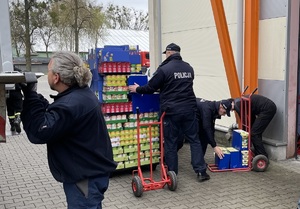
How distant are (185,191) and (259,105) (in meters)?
1.97

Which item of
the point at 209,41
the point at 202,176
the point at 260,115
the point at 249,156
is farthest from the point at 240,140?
the point at 209,41

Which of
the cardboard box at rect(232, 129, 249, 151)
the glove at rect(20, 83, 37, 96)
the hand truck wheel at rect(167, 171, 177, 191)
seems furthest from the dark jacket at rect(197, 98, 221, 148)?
the glove at rect(20, 83, 37, 96)

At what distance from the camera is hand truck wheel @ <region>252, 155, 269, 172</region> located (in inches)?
222

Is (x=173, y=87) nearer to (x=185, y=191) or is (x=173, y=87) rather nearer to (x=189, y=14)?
(x=185, y=191)

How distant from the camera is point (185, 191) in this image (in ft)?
16.4

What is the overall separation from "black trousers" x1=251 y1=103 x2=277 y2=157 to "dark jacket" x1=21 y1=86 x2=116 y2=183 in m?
3.81

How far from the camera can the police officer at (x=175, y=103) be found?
5.15 meters

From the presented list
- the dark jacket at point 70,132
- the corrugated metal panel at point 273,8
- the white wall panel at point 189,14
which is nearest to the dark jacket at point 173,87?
the corrugated metal panel at point 273,8

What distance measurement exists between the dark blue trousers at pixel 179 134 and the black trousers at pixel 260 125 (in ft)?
3.70

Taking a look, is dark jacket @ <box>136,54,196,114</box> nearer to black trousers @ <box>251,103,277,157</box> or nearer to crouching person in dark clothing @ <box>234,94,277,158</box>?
crouching person in dark clothing @ <box>234,94,277,158</box>

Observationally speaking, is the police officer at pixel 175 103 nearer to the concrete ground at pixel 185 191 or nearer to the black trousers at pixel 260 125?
the concrete ground at pixel 185 191

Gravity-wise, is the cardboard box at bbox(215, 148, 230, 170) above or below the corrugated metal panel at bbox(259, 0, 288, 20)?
below

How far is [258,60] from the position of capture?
6.41 m

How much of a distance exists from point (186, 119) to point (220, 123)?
257cm
